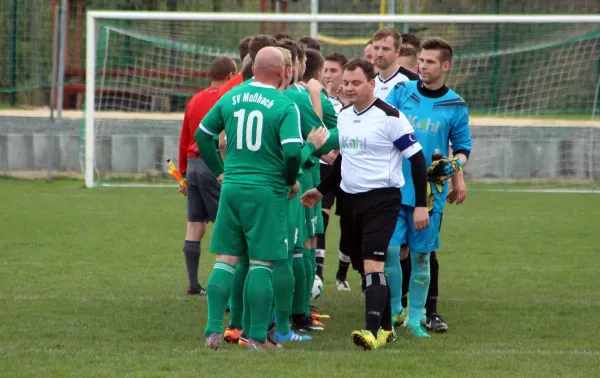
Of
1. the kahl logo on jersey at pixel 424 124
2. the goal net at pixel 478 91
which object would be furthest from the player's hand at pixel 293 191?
the goal net at pixel 478 91

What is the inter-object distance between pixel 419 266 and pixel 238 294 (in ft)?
4.41

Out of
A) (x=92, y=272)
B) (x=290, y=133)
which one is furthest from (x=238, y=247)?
(x=92, y=272)

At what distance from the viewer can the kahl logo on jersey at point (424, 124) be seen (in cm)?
779

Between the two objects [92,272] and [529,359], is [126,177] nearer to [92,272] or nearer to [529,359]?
[92,272]

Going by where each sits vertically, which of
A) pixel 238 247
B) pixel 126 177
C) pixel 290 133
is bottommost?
pixel 126 177

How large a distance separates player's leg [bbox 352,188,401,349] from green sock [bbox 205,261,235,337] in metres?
0.92

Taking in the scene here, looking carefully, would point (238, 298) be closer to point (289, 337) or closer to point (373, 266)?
point (289, 337)

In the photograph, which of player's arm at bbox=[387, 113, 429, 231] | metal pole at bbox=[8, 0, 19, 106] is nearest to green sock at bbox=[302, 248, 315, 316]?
player's arm at bbox=[387, 113, 429, 231]

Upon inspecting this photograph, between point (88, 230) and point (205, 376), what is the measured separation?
787cm

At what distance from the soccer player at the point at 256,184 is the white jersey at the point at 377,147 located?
529mm

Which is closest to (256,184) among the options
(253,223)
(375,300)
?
(253,223)

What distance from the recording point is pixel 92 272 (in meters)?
10.5

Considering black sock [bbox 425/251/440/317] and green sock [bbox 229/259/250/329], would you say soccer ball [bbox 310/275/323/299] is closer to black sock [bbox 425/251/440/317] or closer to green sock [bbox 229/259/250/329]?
black sock [bbox 425/251/440/317]

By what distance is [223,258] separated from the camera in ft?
22.7
